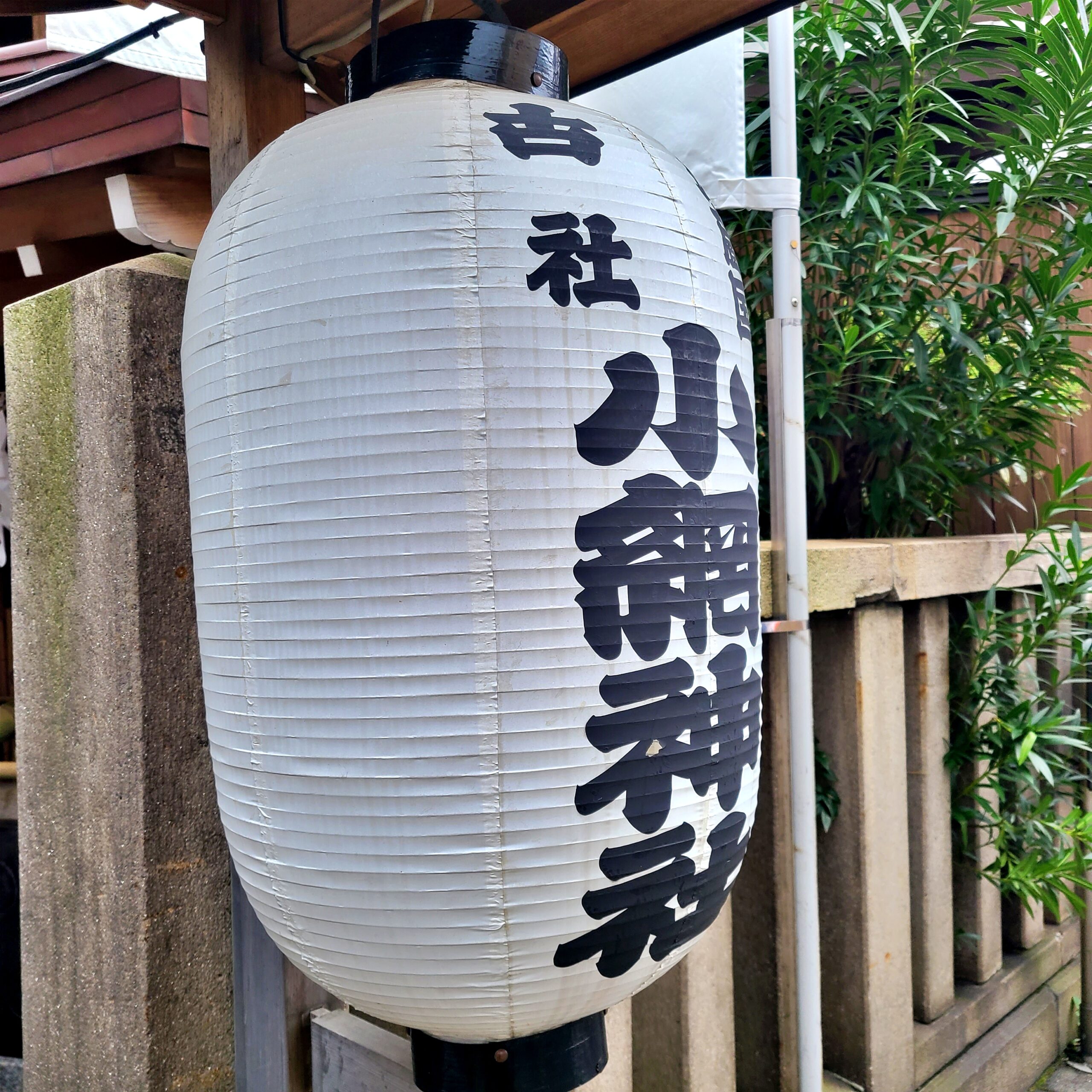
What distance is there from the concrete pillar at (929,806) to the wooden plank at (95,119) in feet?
9.43

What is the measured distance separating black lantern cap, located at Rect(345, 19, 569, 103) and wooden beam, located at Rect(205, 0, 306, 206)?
496 mm

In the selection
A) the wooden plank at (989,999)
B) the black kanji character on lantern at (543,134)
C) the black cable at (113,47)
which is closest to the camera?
the black kanji character on lantern at (543,134)

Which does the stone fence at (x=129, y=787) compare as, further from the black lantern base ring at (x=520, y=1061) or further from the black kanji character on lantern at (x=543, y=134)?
the black kanji character on lantern at (x=543, y=134)

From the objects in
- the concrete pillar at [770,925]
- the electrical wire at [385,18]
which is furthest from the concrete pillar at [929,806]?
the electrical wire at [385,18]

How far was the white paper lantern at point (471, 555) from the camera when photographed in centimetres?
115

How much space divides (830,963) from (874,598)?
1.21 m

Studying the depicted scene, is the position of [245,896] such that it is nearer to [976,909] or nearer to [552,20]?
[552,20]

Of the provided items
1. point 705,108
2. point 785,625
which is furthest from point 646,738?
point 705,108

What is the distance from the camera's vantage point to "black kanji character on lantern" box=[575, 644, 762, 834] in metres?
1.20

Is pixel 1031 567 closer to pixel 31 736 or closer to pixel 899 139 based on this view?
pixel 899 139

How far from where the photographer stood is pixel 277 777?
4.09 ft

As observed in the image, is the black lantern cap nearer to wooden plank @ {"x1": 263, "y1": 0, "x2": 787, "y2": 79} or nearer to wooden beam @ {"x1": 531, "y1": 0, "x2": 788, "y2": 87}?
wooden plank @ {"x1": 263, "y1": 0, "x2": 787, "y2": 79}

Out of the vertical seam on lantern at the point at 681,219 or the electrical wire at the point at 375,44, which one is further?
the electrical wire at the point at 375,44

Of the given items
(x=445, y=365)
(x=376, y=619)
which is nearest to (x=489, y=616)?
(x=376, y=619)
